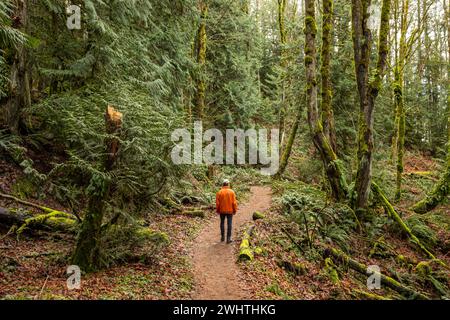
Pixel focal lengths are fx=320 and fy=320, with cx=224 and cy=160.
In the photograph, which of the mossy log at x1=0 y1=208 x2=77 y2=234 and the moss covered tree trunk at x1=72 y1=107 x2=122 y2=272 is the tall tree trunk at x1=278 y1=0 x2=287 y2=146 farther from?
the mossy log at x1=0 y1=208 x2=77 y2=234

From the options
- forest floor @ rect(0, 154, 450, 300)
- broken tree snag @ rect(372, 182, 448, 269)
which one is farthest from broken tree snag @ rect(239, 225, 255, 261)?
broken tree snag @ rect(372, 182, 448, 269)

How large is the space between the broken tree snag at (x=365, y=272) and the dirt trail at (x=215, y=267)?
117 inches

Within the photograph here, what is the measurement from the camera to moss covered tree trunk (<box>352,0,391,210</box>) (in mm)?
11531

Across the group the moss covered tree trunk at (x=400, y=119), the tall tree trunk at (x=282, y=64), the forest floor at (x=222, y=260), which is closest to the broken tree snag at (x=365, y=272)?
the forest floor at (x=222, y=260)

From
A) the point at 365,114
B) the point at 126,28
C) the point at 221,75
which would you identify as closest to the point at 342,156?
the point at 365,114

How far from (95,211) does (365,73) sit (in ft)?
33.8

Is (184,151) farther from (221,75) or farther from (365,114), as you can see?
(221,75)

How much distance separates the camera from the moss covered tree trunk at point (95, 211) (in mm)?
6637

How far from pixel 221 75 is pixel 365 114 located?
13.2 meters

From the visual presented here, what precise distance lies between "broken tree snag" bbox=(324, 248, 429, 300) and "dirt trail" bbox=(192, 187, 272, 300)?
2.98m

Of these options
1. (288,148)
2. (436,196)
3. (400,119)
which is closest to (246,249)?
(436,196)

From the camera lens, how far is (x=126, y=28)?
40.9 ft
